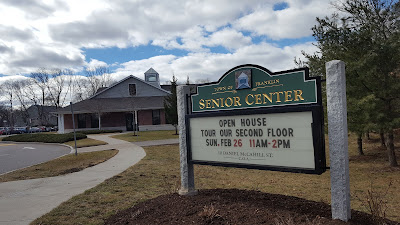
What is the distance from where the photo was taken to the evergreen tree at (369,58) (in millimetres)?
10672

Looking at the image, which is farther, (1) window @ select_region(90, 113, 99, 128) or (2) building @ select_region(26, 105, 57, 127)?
(2) building @ select_region(26, 105, 57, 127)

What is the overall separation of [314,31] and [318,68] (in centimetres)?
166

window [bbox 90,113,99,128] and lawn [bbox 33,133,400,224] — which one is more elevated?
window [bbox 90,113,99,128]

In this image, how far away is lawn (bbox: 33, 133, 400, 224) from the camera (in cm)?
620

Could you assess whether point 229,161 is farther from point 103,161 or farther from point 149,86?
point 149,86

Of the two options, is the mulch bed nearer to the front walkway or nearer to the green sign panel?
the green sign panel

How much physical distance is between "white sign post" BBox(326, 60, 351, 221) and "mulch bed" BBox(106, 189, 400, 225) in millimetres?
244

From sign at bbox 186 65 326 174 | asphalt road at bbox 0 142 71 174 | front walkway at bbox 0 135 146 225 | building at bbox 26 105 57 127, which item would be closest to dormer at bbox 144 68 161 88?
asphalt road at bbox 0 142 71 174

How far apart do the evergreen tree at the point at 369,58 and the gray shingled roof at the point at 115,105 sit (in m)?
26.7

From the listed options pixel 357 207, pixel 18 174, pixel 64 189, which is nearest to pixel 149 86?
pixel 18 174

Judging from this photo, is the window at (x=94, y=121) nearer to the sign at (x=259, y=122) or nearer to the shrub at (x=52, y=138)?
the shrub at (x=52, y=138)

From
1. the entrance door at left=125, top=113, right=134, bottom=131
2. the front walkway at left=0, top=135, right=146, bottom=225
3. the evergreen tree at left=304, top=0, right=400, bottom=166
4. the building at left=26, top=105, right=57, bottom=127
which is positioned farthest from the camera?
the building at left=26, top=105, right=57, bottom=127

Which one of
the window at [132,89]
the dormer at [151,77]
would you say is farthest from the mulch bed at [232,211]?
the dormer at [151,77]

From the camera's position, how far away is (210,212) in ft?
14.4
